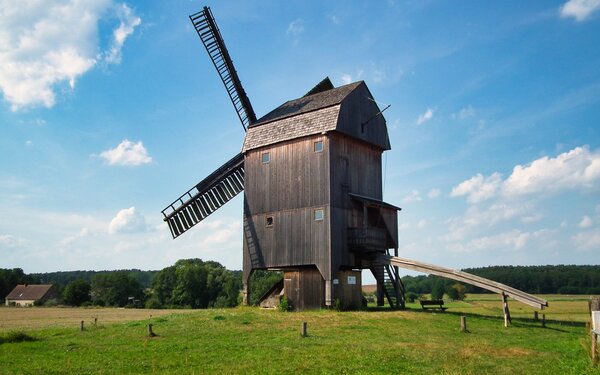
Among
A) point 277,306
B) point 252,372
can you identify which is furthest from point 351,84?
point 252,372

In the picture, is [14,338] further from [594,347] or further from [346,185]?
[594,347]

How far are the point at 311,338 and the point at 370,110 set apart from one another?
1755 cm

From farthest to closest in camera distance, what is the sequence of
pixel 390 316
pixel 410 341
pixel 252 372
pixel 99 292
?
pixel 99 292, pixel 390 316, pixel 410 341, pixel 252 372

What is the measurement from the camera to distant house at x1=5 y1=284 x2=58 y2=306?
98750 millimetres

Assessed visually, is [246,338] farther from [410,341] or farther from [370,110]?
[370,110]

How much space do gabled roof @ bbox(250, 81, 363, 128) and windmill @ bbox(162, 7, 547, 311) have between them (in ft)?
0.37

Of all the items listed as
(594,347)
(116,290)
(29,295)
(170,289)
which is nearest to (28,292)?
(29,295)

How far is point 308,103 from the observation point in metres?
32.1

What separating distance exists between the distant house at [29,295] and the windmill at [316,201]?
3163 inches

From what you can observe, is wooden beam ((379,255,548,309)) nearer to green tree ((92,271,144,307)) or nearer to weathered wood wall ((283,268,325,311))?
weathered wood wall ((283,268,325,311))

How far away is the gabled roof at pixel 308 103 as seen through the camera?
1196 inches

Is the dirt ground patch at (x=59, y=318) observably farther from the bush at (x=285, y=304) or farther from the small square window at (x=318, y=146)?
the small square window at (x=318, y=146)

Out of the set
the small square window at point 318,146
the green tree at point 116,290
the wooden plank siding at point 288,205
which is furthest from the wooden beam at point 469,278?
the green tree at point 116,290

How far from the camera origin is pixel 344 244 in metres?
28.8
